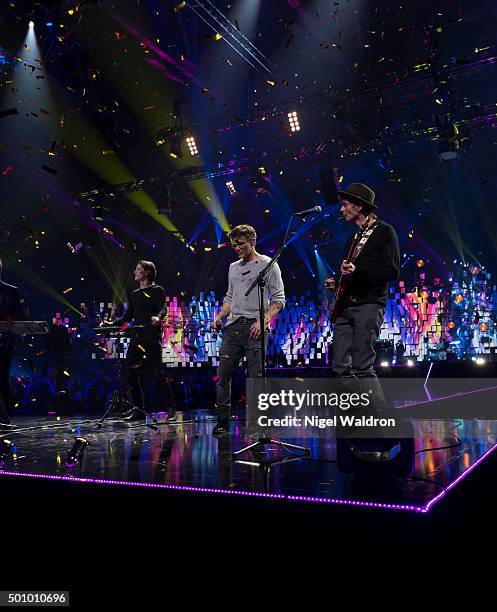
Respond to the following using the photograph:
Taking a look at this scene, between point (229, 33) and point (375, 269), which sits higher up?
point (229, 33)

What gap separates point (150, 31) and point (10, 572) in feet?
36.6

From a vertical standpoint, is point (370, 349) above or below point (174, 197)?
below

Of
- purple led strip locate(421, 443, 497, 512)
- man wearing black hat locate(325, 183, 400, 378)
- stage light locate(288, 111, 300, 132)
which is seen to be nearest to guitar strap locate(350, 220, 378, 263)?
man wearing black hat locate(325, 183, 400, 378)

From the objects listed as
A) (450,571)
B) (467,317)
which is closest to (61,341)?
(467,317)

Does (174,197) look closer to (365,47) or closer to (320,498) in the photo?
(365,47)

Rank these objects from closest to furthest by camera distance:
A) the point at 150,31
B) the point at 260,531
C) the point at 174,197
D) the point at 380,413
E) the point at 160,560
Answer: the point at 160,560
the point at 260,531
the point at 380,413
the point at 150,31
the point at 174,197

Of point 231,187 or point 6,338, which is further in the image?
A: point 231,187

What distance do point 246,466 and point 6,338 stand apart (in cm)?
413

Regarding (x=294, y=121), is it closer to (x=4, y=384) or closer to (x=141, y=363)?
(x=141, y=363)

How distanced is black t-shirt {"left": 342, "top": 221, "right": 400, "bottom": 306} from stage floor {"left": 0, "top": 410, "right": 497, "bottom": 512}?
1091 millimetres

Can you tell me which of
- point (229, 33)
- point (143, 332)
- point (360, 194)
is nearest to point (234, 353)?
point (360, 194)

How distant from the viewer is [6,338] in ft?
20.2

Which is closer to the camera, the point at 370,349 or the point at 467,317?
the point at 370,349

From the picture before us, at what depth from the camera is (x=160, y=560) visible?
208 cm
